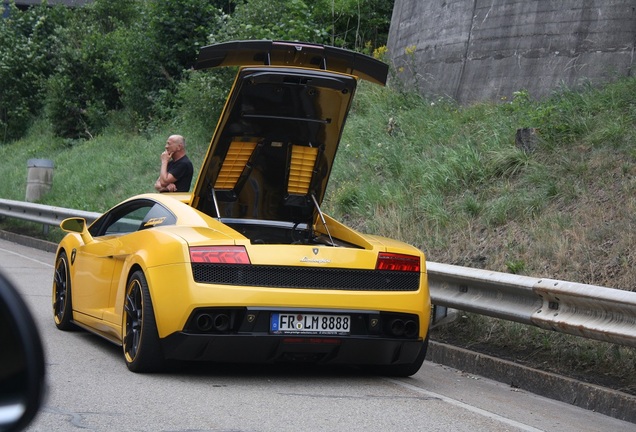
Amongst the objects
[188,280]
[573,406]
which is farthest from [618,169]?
[188,280]

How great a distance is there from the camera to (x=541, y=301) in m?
7.58

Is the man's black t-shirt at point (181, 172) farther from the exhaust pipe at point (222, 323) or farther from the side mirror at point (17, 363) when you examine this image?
the side mirror at point (17, 363)

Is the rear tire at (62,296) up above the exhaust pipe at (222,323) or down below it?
below

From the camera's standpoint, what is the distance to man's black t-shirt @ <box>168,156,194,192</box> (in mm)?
11430

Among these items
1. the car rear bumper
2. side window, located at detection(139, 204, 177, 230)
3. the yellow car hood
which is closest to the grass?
the car rear bumper

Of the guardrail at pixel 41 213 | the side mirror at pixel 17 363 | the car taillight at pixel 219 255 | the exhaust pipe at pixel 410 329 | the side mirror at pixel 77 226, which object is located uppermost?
the side mirror at pixel 17 363

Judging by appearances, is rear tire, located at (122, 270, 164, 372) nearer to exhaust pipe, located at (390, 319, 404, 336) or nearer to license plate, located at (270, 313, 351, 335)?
license plate, located at (270, 313, 351, 335)

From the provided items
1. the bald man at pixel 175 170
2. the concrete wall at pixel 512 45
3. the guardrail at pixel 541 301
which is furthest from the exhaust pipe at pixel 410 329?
the concrete wall at pixel 512 45

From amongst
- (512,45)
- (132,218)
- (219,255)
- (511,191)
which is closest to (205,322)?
(219,255)

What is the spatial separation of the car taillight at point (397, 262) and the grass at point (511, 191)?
1.44 meters

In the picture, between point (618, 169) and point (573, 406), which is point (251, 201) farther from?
point (618, 169)

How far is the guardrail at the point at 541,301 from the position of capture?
670 centimetres

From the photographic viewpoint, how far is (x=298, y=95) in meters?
7.56

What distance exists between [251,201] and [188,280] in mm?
1734
